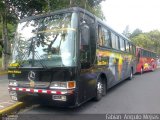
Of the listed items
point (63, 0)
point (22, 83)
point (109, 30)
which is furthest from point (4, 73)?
point (22, 83)

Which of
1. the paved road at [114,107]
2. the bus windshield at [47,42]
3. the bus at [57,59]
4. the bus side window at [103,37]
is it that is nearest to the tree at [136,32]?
the bus side window at [103,37]

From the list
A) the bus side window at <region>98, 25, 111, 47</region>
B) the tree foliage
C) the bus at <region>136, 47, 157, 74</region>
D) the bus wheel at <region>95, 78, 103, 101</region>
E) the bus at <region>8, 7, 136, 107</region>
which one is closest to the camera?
the bus at <region>8, 7, 136, 107</region>

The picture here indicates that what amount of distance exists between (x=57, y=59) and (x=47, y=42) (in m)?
0.69

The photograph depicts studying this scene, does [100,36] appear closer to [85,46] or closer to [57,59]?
[85,46]

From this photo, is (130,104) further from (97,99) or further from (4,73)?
(4,73)

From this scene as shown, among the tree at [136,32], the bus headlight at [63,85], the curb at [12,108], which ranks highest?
the tree at [136,32]

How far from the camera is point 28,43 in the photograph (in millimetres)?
7559

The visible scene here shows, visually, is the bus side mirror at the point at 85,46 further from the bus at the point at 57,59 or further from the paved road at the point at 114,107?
the paved road at the point at 114,107

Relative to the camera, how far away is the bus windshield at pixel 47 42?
6.96m

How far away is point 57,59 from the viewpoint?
6961 mm

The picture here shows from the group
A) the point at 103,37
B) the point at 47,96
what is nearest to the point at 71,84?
the point at 47,96

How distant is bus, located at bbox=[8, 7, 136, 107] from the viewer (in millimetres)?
6793

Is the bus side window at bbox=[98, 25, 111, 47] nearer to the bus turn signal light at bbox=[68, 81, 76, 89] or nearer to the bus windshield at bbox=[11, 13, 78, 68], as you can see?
the bus windshield at bbox=[11, 13, 78, 68]

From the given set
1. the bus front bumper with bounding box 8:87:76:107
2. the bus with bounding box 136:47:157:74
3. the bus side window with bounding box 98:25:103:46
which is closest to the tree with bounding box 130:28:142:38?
the bus with bounding box 136:47:157:74
